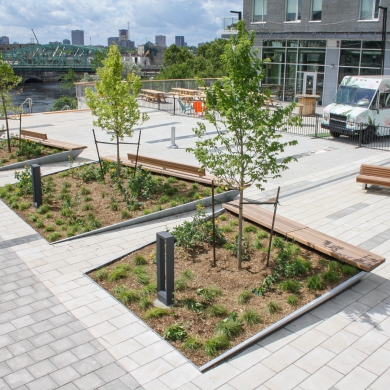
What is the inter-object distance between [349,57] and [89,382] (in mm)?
27024

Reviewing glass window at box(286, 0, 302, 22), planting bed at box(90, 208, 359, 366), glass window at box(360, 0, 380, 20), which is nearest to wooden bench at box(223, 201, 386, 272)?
planting bed at box(90, 208, 359, 366)

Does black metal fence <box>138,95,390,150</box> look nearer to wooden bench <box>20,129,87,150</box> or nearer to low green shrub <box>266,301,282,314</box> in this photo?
wooden bench <box>20,129,87,150</box>

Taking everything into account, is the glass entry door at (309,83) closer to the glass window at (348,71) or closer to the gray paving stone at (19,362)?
the glass window at (348,71)

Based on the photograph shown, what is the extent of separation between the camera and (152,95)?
96.4 ft

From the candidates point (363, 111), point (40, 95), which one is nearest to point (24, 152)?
point (363, 111)

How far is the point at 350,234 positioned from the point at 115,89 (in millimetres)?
6430

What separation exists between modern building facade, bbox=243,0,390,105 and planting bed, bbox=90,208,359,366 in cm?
2137

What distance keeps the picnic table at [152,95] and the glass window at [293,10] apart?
956 cm

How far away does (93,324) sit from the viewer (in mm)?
6559

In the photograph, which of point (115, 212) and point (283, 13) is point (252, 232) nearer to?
point (115, 212)

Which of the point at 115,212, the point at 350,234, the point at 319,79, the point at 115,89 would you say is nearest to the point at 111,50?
the point at 115,89

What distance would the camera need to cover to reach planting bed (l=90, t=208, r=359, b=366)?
20.6 ft

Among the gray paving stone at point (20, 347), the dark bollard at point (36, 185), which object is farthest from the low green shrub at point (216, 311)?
the dark bollard at point (36, 185)

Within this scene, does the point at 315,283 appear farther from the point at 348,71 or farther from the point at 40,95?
the point at 40,95
